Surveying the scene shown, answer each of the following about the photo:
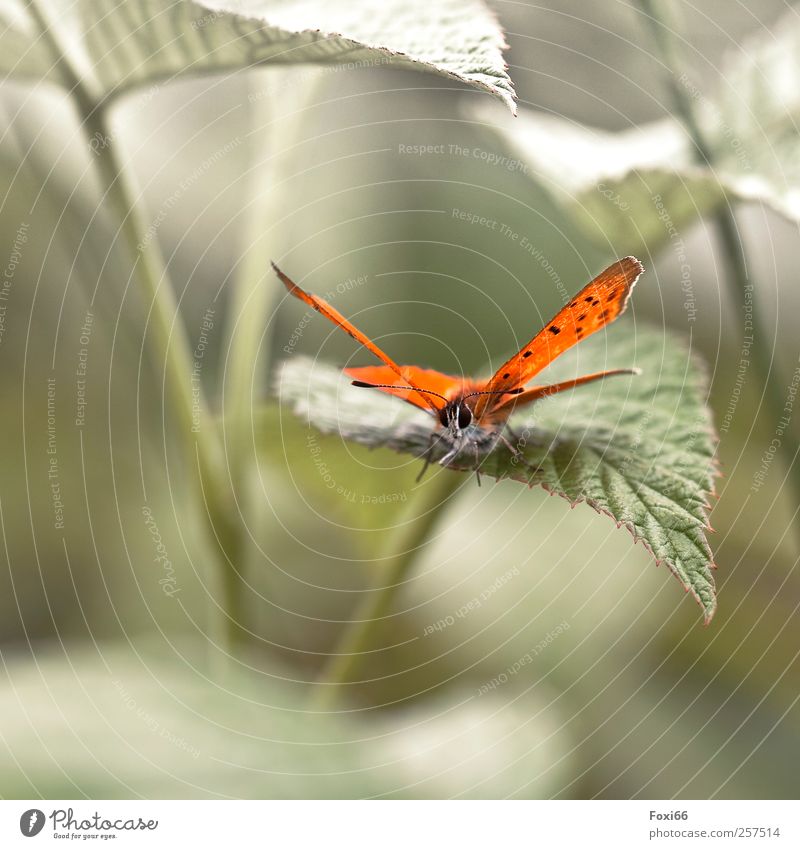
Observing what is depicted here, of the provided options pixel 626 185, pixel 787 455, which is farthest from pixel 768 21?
pixel 787 455

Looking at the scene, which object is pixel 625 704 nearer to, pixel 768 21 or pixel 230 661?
pixel 230 661

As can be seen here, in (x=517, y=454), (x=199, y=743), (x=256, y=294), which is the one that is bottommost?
(x=199, y=743)

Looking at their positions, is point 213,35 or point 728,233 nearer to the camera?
point 213,35

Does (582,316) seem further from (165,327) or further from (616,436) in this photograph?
(165,327)

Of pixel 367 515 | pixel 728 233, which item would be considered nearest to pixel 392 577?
pixel 367 515

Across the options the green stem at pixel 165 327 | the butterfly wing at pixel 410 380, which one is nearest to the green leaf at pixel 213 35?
the green stem at pixel 165 327

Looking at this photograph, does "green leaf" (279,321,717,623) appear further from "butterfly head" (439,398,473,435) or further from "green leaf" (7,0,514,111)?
"green leaf" (7,0,514,111)
